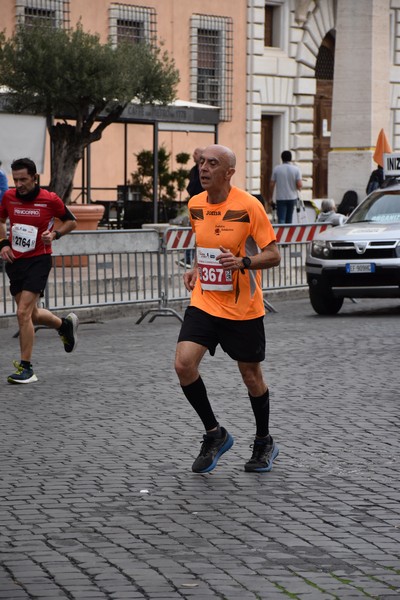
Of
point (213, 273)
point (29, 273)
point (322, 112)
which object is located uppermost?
point (322, 112)

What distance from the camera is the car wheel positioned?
1775 cm

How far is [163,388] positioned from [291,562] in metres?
5.59

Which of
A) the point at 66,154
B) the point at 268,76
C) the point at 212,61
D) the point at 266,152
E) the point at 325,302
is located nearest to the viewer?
the point at 325,302

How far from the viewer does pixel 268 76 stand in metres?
37.1

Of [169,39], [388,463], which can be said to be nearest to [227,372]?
[388,463]

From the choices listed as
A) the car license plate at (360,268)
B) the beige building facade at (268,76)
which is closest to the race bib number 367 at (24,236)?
the car license plate at (360,268)

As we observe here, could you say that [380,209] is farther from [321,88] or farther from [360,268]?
[321,88]

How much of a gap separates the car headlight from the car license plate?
1.24 feet

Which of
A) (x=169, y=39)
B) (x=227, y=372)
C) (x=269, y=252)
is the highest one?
(x=169, y=39)

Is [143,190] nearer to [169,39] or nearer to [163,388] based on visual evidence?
[169,39]

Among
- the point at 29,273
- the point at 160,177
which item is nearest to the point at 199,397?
the point at 29,273

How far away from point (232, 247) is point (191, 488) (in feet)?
4.37

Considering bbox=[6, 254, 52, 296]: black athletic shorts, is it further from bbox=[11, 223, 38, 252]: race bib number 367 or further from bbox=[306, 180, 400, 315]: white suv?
bbox=[306, 180, 400, 315]: white suv

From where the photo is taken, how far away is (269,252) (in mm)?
7859
